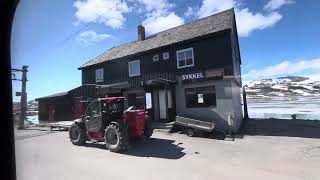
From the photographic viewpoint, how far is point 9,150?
9.91ft

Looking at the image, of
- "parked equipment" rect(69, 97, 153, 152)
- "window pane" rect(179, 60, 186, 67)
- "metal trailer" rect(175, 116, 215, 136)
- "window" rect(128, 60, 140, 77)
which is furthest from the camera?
"window" rect(128, 60, 140, 77)

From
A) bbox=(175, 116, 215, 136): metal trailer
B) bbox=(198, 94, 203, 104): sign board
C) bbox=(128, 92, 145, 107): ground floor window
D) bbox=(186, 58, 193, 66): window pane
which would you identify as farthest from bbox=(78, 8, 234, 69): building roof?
bbox=(175, 116, 215, 136): metal trailer

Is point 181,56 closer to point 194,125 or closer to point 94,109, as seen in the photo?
point 194,125

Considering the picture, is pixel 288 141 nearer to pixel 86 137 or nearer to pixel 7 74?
pixel 86 137

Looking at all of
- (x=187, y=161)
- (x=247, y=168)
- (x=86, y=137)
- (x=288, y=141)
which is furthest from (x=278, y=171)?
(x=86, y=137)

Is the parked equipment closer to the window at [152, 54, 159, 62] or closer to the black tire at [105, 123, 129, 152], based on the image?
the black tire at [105, 123, 129, 152]

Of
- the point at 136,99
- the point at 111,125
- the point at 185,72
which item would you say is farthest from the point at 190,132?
the point at 136,99

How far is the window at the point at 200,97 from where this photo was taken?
18.7 metres

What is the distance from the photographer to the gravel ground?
8602 millimetres

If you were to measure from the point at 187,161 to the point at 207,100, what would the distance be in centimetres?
878

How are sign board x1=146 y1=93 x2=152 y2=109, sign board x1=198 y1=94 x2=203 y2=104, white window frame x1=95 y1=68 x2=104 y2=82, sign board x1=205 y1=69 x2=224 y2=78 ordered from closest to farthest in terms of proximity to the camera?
sign board x1=205 y1=69 x2=224 y2=78 < sign board x1=198 y1=94 x2=203 y2=104 < sign board x1=146 y1=93 x2=152 y2=109 < white window frame x1=95 y1=68 x2=104 y2=82

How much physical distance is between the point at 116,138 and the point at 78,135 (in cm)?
264

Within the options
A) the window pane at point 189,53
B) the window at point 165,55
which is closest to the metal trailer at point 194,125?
the window pane at point 189,53

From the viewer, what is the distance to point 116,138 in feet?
42.1
